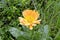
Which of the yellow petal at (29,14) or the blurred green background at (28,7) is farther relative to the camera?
the blurred green background at (28,7)

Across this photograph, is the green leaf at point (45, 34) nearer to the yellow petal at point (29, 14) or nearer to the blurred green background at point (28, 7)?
the blurred green background at point (28, 7)

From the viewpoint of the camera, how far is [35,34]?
76.3 inches

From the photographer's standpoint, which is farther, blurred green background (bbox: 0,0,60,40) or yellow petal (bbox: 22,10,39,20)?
blurred green background (bbox: 0,0,60,40)

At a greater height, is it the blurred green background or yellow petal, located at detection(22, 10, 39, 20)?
yellow petal, located at detection(22, 10, 39, 20)

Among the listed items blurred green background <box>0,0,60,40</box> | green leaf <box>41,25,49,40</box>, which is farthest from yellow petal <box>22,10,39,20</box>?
blurred green background <box>0,0,60,40</box>

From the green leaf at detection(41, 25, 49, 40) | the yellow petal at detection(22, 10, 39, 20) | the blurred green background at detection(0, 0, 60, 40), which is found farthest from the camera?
the blurred green background at detection(0, 0, 60, 40)

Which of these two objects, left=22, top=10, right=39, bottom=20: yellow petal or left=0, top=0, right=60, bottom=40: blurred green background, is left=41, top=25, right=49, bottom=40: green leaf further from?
left=22, top=10, right=39, bottom=20: yellow petal

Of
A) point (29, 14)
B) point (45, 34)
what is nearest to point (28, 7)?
point (45, 34)

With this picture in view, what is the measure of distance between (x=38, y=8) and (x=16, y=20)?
358mm

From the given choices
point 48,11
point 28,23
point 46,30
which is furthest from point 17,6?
point 28,23

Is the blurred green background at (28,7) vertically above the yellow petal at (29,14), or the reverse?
the yellow petal at (29,14)

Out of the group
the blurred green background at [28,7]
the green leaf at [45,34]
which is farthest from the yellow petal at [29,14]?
the blurred green background at [28,7]

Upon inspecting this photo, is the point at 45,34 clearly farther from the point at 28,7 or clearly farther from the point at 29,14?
the point at 28,7

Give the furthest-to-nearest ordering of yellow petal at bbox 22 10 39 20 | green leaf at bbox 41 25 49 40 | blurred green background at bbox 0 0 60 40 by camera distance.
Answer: blurred green background at bbox 0 0 60 40, green leaf at bbox 41 25 49 40, yellow petal at bbox 22 10 39 20
